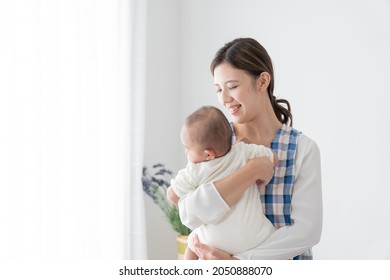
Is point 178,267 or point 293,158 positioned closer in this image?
point 293,158

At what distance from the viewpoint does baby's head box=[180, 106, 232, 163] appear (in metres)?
1.38

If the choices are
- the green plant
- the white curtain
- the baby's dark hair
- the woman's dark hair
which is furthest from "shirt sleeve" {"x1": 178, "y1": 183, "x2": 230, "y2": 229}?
the green plant

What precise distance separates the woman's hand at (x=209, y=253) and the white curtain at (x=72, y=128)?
4.29ft

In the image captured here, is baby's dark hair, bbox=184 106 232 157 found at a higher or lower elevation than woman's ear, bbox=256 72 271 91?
lower

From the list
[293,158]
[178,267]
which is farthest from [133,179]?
[293,158]

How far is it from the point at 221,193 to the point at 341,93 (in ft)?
4.71

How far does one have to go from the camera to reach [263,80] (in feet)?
4.87

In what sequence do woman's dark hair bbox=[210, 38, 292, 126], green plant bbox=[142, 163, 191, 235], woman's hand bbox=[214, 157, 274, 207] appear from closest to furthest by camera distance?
woman's hand bbox=[214, 157, 274, 207] < woman's dark hair bbox=[210, 38, 292, 126] < green plant bbox=[142, 163, 191, 235]

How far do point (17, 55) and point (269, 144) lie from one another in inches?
57.5

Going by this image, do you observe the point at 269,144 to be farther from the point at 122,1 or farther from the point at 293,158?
the point at 122,1

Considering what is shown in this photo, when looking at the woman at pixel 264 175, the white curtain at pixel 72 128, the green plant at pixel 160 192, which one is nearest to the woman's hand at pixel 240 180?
the woman at pixel 264 175

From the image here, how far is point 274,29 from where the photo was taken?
2.80 meters

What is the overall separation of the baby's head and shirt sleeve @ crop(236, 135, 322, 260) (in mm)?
225

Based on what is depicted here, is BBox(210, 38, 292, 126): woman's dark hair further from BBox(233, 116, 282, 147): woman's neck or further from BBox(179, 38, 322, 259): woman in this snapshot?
BBox(233, 116, 282, 147): woman's neck
